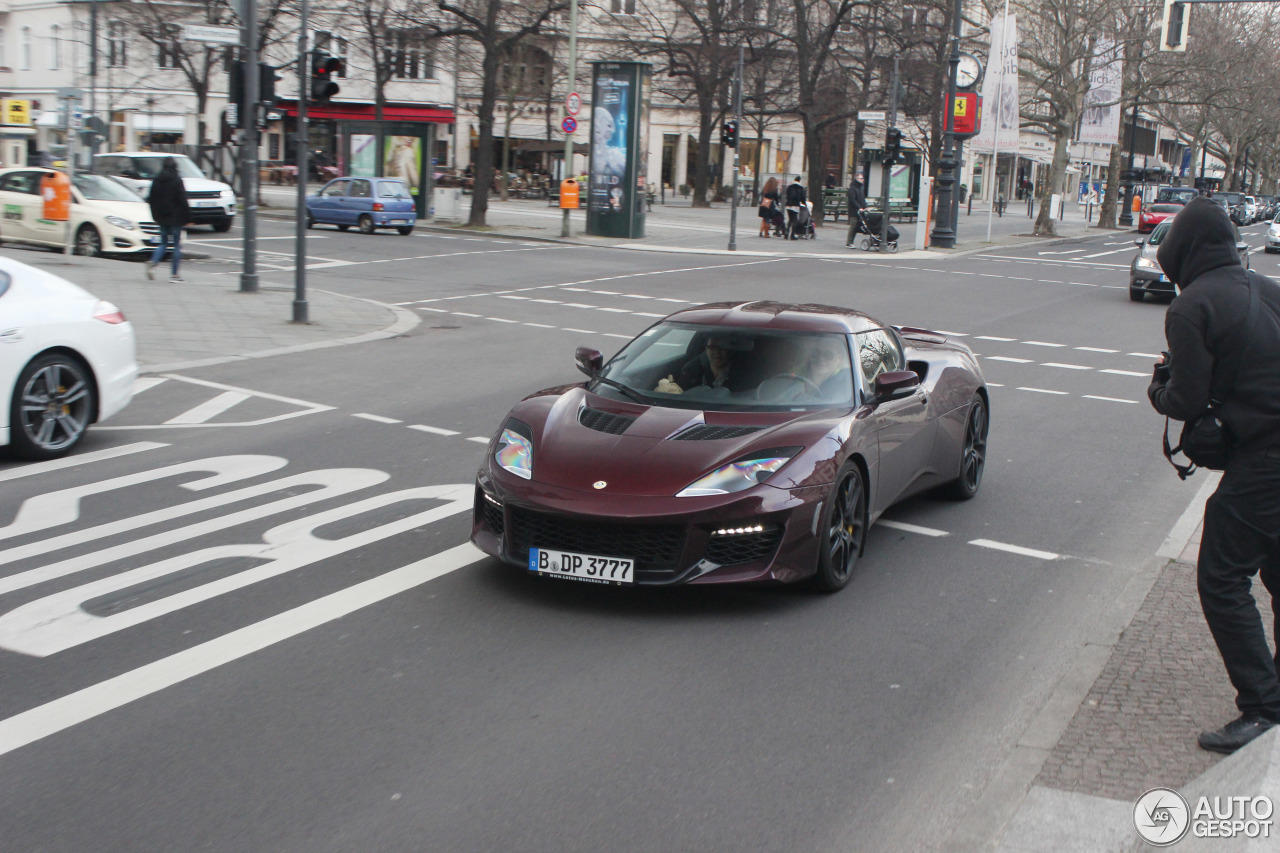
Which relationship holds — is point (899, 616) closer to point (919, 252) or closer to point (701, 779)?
point (701, 779)

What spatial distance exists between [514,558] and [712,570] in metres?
0.90

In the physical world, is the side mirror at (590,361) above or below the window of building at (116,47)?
below

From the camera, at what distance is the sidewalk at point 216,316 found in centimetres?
1427

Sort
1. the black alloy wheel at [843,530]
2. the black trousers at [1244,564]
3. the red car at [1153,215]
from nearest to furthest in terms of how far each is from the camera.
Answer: the black trousers at [1244,564]
the black alloy wheel at [843,530]
the red car at [1153,215]

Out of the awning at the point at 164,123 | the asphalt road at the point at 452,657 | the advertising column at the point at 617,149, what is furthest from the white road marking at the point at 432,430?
the awning at the point at 164,123

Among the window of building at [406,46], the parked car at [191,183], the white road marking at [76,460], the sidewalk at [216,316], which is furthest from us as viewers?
the window of building at [406,46]

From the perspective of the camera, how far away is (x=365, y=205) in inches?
1334

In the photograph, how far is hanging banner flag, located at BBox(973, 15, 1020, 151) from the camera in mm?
40375

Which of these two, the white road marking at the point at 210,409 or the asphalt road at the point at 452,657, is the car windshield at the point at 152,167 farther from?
the asphalt road at the point at 452,657

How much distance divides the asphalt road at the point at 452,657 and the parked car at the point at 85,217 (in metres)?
14.9

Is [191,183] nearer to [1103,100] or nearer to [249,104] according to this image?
[249,104]

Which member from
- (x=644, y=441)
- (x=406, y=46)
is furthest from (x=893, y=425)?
(x=406, y=46)

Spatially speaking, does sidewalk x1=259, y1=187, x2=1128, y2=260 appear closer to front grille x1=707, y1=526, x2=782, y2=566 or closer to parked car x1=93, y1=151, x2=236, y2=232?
parked car x1=93, y1=151, x2=236, y2=232

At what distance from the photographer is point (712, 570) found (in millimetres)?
5781
